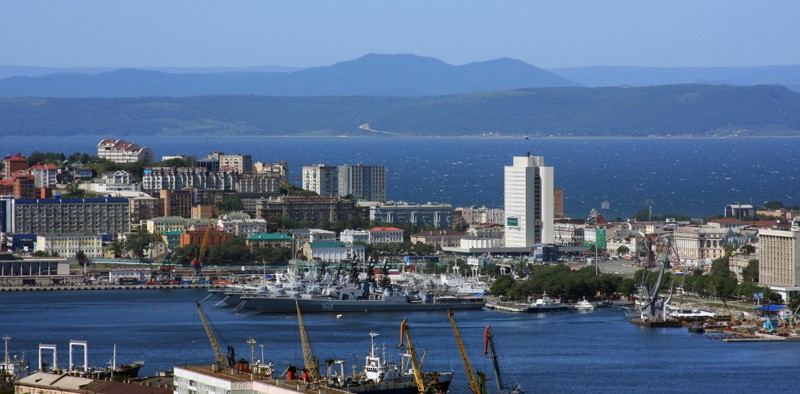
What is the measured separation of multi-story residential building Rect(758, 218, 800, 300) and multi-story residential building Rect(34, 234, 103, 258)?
21465 mm

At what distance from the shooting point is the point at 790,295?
3825cm

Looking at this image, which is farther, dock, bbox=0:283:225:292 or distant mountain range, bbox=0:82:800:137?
distant mountain range, bbox=0:82:800:137

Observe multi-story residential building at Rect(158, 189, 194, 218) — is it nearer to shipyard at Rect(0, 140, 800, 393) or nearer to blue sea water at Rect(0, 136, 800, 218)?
shipyard at Rect(0, 140, 800, 393)

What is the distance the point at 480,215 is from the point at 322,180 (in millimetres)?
9617

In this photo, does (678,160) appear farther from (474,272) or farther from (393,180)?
A: (474,272)

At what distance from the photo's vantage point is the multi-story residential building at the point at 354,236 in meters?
56.0

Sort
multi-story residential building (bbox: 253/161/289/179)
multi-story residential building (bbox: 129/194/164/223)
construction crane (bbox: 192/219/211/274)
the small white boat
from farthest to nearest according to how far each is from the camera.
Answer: multi-story residential building (bbox: 253/161/289/179) → multi-story residential building (bbox: 129/194/164/223) → construction crane (bbox: 192/219/211/274) → the small white boat

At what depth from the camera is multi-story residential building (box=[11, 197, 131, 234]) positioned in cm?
5769

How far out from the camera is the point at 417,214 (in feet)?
204

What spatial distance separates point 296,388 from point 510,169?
34011 millimetres

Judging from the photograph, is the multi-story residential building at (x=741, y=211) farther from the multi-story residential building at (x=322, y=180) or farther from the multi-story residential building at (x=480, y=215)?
the multi-story residential building at (x=322, y=180)

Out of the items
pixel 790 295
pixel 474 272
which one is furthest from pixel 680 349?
pixel 474 272

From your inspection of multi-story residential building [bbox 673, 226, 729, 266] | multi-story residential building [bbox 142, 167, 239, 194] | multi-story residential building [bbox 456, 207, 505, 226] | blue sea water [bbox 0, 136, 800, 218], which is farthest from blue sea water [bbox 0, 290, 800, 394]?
blue sea water [bbox 0, 136, 800, 218]

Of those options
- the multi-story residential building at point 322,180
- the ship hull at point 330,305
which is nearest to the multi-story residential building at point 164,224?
the multi-story residential building at point 322,180
